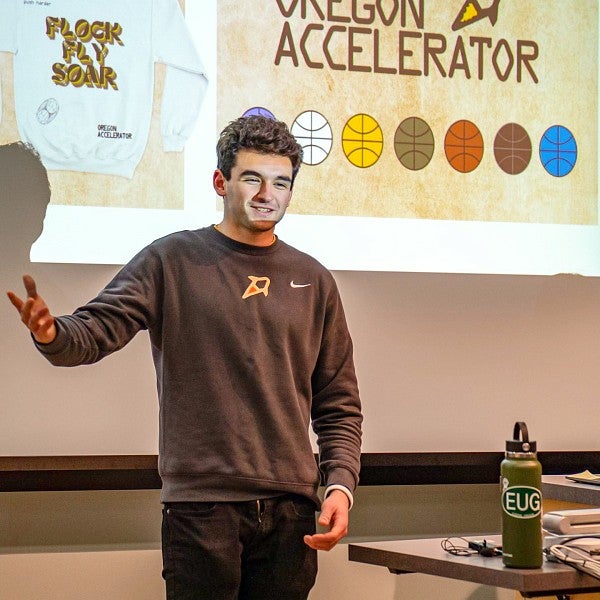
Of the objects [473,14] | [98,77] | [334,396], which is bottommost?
[334,396]

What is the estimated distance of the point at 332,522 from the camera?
1.66 meters

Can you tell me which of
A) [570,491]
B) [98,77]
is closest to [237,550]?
[570,491]

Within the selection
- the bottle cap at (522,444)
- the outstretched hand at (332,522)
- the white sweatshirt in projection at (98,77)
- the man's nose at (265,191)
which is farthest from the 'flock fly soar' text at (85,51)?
the bottle cap at (522,444)

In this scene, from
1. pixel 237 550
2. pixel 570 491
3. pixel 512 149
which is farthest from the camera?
pixel 512 149

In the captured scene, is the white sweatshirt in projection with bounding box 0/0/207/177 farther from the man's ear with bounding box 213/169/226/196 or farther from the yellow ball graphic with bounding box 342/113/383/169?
the man's ear with bounding box 213/169/226/196

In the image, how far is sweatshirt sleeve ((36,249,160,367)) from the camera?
1556 millimetres

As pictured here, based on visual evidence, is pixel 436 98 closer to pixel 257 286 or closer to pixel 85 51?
pixel 85 51

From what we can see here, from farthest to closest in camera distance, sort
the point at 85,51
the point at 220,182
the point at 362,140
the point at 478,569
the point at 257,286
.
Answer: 1. the point at 362,140
2. the point at 85,51
3. the point at 220,182
4. the point at 257,286
5. the point at 478,569

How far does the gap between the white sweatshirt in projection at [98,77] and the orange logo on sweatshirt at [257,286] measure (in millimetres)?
1003

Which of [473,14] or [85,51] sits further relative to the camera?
[473,14]

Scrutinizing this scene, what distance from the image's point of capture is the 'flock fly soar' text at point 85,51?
260 cm

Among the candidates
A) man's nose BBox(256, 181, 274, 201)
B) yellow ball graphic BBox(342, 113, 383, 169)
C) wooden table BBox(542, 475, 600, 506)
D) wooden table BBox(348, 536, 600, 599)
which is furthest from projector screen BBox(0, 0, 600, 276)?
wooden table BBox(348, 536, 600, 599)

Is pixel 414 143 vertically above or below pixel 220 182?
above

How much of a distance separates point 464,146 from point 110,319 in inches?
61.5
